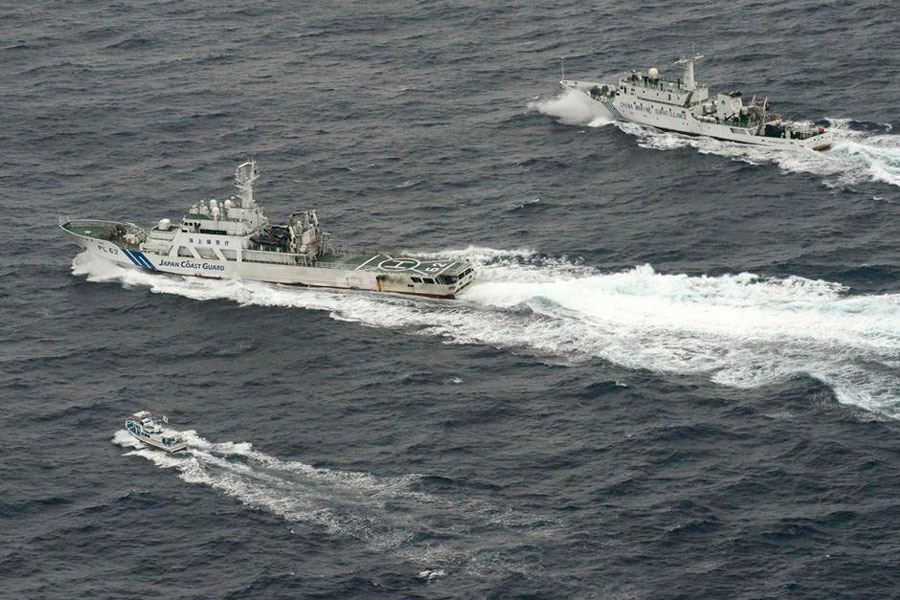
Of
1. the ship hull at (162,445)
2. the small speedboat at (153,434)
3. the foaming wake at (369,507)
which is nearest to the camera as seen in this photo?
the foaming wake at (369,507)

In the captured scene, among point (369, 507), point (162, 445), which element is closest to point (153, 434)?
point (162, 445)

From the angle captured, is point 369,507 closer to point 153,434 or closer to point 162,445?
point 162,445

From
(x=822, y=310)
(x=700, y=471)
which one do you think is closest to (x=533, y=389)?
(x=700, y=471)

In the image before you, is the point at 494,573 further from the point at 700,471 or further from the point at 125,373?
the point at 125,373

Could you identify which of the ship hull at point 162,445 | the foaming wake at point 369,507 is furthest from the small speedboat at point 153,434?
the foaming wake at point 369,507

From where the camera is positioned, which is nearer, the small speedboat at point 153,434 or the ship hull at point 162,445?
the ship hull at point 162,445

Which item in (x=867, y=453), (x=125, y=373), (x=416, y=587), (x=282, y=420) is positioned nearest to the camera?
(x=416, y=587)

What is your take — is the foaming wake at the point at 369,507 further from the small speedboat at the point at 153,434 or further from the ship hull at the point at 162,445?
the small speedboat at the point at 153,434
